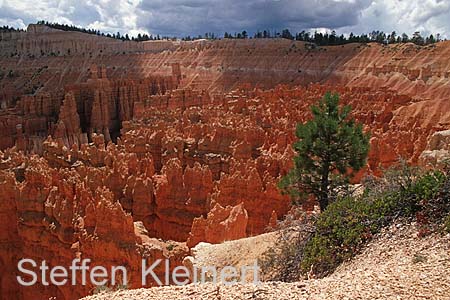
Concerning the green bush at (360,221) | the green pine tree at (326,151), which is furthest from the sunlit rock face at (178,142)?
the green bush at (360,221)

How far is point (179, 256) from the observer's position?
12.7m

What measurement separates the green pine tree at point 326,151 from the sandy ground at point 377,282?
448 centimetres

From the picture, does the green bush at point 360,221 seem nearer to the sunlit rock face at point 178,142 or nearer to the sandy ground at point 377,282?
the sandy ground at point 377,282

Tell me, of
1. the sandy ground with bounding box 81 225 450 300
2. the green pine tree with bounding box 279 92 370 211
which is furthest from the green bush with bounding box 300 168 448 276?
the green pine tree with bounding box 279 92 370 211

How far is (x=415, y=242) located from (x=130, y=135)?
22.7 meters

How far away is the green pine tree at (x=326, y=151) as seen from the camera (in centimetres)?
1105

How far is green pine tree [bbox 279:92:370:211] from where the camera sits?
11.1 m

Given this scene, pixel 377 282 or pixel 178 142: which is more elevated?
pixel 178 142

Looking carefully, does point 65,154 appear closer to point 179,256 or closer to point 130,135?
point 130,135

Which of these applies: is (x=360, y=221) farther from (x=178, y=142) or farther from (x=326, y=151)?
(x=178, y=142)

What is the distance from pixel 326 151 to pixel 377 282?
5968 millimetres

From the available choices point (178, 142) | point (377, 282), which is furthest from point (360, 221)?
point (178, 142)

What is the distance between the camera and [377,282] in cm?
539

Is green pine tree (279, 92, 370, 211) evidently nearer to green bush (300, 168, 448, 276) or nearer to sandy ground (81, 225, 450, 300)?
green bush (300, 168, 448, 276)
